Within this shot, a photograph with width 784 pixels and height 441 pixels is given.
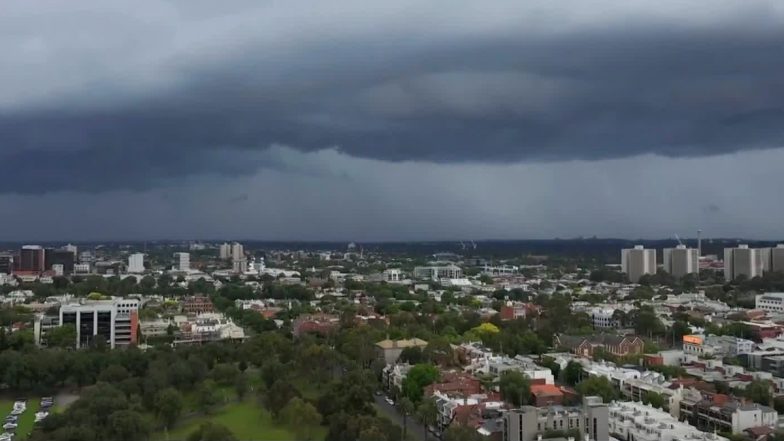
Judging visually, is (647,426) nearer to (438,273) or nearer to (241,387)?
(241,387)

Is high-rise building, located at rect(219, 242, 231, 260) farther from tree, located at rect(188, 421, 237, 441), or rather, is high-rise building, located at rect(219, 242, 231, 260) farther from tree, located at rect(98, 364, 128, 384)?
tree, located at rect(188, 421, 237, 441)

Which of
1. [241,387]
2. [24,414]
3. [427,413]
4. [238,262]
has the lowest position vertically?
[24,414]

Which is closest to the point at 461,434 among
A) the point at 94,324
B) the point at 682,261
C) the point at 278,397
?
the point at 278,397

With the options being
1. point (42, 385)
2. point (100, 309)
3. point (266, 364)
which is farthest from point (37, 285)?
point (266, 364)

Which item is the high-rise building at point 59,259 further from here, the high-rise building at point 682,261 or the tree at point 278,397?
the tree at point 278,397

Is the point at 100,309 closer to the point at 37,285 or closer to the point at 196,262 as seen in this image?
the point at 37,285
